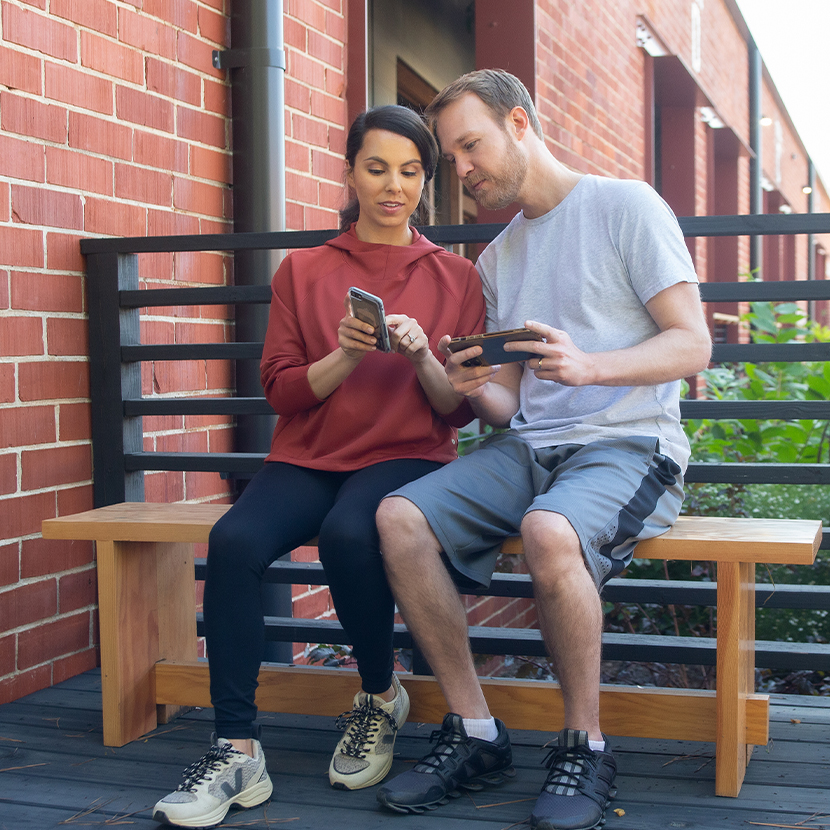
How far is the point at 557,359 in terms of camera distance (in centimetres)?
202

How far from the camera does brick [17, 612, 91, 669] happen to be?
2699 millimetres

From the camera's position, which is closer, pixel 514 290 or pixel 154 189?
pixel 514 290

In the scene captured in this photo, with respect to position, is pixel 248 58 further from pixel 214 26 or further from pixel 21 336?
pixel 21 336

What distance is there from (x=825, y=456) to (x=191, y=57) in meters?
3.04

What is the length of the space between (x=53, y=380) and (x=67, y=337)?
0.48ft

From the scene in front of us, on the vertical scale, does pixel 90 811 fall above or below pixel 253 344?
below

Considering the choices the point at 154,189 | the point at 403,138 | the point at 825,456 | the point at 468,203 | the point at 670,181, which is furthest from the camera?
the point at 670,181

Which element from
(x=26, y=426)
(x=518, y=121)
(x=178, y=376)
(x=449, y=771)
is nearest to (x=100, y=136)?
(x=178, y=376)

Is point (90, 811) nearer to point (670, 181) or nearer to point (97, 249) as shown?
point (97, 249)

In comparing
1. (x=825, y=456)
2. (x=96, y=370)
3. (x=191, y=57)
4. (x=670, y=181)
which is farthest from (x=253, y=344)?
(x=670, y=181)

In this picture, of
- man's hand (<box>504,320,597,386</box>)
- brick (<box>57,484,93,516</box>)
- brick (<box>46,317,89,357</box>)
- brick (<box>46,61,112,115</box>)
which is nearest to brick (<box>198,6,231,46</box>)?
brick (<box>46,61,112,115</box>)

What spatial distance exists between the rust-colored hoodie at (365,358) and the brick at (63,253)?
812 mm

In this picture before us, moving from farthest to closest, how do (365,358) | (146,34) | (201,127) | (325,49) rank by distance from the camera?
1. (325,49)
2. (201,127)
3. (146,34)
4. (365,358)

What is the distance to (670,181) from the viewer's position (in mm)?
10125
